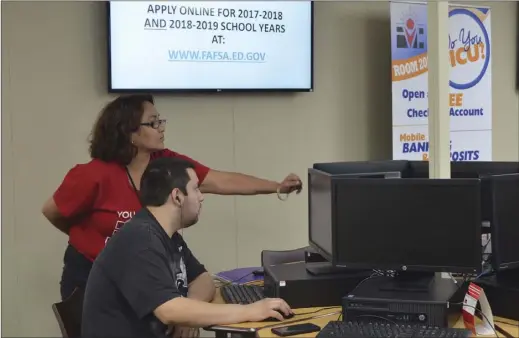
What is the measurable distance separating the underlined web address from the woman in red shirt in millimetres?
882

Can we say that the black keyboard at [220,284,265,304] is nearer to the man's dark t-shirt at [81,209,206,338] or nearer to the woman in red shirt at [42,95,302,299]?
the man's dark t-shirt at [81,209,206,338]

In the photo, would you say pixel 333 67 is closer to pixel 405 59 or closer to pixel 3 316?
pixel 405 59

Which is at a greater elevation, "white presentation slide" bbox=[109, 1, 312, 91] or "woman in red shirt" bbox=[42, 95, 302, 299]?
"white presentation slide" bbox=[109, 1, 312, 91]

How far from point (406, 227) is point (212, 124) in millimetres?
1974

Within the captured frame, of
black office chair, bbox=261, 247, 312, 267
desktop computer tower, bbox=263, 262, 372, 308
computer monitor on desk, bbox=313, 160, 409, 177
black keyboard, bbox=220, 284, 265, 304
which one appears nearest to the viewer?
desktop computer tower, bbox=263, 262, 372, 308

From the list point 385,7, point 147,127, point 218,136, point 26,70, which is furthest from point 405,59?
point 26,70

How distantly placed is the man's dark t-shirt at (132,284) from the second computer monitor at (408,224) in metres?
0.60

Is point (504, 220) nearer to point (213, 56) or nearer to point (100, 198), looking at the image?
point (100, 198)

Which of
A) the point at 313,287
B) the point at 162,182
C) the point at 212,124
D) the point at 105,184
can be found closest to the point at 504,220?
the point at 313,287

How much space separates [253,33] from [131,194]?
159 cm

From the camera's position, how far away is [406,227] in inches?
81.2

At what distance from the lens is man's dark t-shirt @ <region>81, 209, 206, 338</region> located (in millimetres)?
1902

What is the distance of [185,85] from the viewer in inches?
146

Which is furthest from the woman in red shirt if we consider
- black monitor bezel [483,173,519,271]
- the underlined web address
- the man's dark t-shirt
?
black monitor bezel [483,173,519,271]
